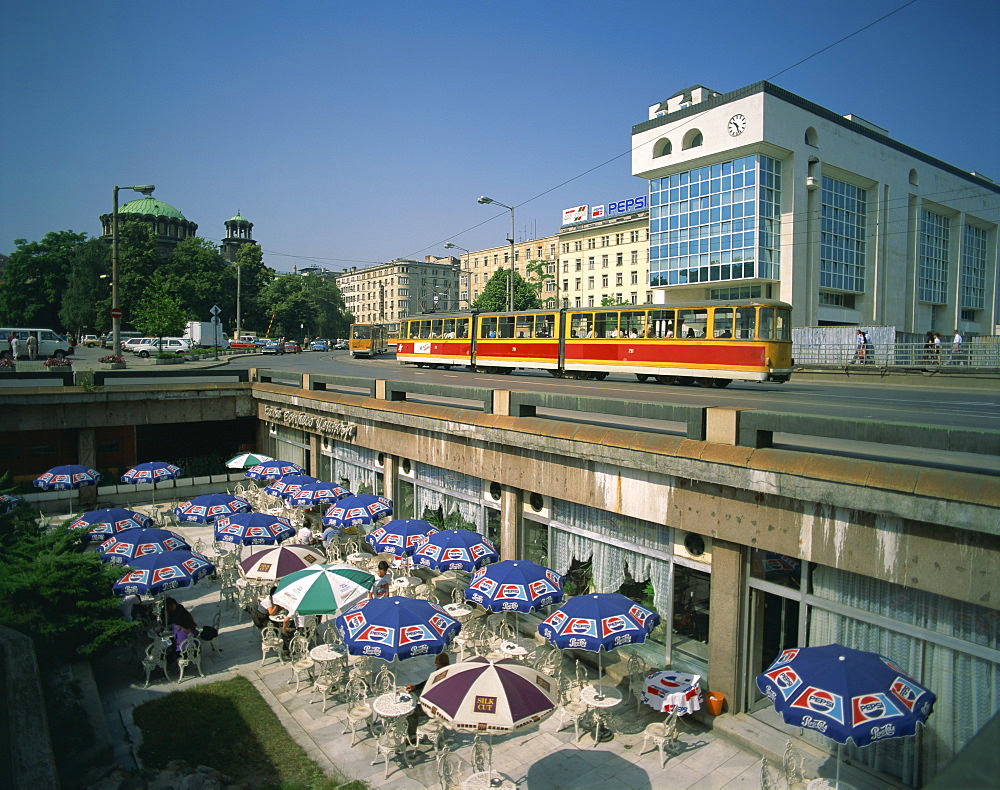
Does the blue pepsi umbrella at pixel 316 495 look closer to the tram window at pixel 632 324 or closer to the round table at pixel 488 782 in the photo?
the round table at pixel 488 782

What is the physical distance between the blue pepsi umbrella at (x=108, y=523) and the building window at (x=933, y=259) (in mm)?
62622

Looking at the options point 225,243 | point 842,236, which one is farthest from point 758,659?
point 225,243

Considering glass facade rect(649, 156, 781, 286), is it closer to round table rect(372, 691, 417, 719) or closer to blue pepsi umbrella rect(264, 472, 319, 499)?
blue pepsi umbrella rect(264, 472, 319, 499)

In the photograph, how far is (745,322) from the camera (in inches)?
862

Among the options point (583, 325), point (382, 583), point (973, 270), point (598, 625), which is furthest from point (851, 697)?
point (973, 270)

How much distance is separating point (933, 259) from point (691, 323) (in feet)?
161

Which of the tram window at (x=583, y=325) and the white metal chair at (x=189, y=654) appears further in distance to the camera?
the tram window at (x=583, y=325)

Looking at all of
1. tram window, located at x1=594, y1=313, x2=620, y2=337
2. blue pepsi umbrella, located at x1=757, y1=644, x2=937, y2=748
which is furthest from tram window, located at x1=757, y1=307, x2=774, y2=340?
blue pepsi umbrella, located at x1=757, y1=644, x2=937, y2=748

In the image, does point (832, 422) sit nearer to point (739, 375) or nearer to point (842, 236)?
point (739, 375)

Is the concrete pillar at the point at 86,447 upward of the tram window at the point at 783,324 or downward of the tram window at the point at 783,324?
downward

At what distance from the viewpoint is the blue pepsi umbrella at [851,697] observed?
6168mm

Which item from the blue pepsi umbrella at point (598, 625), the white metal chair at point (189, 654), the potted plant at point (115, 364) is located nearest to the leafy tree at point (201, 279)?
the potted plant at point (115, 364)

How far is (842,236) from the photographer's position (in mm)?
50906

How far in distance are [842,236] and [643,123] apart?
57.8 feet
